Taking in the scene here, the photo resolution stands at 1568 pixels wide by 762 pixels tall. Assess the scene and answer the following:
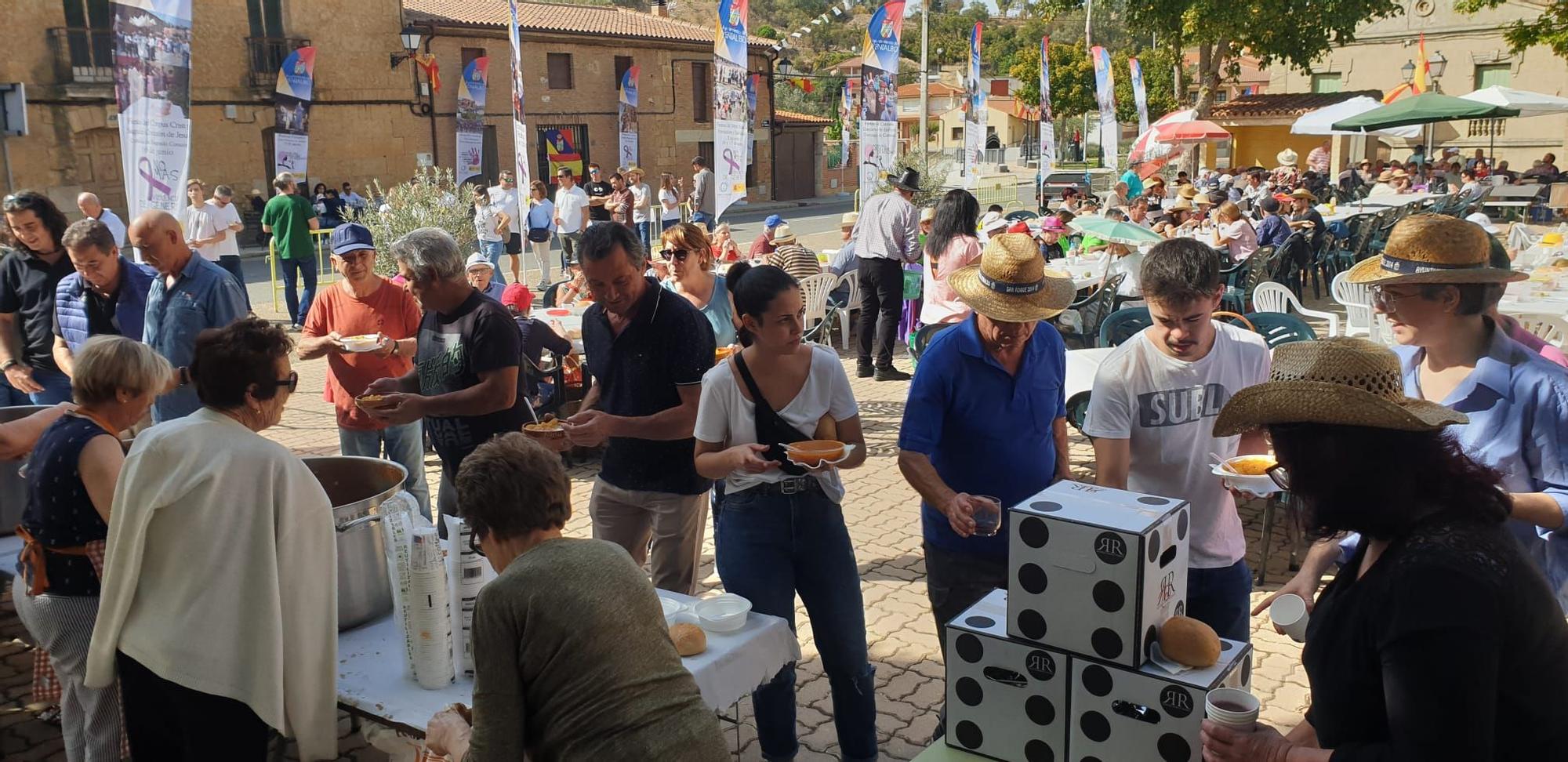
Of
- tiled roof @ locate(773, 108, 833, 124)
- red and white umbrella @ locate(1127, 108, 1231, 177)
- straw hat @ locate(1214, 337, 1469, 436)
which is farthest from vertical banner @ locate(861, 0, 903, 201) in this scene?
tiled roof @ locate(773, 108, 833, 124)

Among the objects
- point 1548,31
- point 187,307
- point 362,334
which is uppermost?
point 1548,31

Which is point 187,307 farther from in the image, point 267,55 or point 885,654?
point 267,55

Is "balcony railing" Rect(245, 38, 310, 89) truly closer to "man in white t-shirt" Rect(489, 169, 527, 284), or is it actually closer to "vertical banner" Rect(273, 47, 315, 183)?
"man in white t-shirt" Rect(489, 169, 527, 284)

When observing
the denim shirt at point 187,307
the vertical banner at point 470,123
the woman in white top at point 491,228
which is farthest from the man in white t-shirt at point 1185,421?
Answer: the vertical banner at point 470,123

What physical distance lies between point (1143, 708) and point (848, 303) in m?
8.62

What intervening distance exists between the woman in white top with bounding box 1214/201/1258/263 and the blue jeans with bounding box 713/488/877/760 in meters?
9.43

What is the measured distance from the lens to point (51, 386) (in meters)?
5.31

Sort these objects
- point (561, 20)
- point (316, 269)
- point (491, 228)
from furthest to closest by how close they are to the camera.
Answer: point (561, 20) < point (491, 228) < point (316, 269)

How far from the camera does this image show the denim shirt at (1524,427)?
2.55 metres

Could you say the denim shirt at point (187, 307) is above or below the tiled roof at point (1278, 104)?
below

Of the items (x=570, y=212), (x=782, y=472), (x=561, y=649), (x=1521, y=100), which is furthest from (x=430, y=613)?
(x=1521, y=100)

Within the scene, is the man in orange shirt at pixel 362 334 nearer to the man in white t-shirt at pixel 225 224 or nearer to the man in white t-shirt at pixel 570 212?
the man in white t-shirt at pixel 225 224

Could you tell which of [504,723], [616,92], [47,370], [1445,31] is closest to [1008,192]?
[616,92]

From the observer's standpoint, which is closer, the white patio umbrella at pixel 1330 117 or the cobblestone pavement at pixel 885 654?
the cobblestone pavement at pixel 885 654
